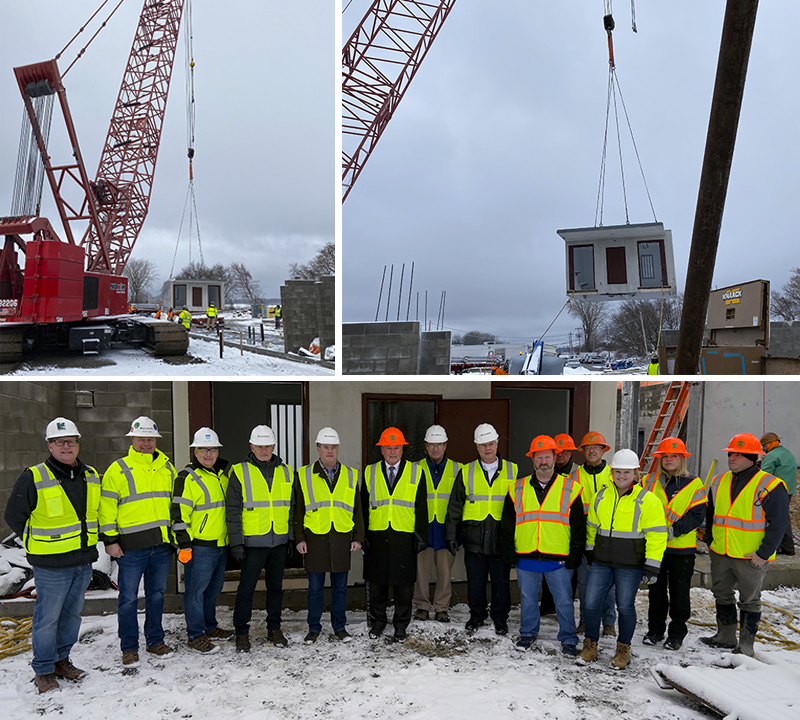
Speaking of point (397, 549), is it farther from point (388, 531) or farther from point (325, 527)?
point (325, 527)

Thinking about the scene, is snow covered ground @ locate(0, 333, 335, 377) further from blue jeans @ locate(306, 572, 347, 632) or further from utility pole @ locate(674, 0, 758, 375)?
→ utility pole @ locate(674, 0, 758, 375)

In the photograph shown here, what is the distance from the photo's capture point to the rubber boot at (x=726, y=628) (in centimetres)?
382

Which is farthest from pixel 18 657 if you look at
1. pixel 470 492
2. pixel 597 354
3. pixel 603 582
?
pixel 597 354

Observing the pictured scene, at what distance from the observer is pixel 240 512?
3709 mm

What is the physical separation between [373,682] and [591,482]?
209cm

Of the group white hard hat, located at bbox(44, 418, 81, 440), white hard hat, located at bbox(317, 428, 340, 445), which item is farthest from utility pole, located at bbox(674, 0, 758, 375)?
white hard hat, located at bbox(44, 418, 81, 440)

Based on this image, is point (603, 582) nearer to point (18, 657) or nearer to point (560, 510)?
point (560, 510)

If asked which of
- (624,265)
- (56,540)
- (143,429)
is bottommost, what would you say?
(56,540)

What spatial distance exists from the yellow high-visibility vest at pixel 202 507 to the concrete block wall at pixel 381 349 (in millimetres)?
5618

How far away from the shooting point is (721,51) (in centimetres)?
570

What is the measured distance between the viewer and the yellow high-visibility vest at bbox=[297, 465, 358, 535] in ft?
12.7

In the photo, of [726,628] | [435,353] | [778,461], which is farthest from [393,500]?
[435,353]

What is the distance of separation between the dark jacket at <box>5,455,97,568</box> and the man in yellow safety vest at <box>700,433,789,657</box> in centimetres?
401

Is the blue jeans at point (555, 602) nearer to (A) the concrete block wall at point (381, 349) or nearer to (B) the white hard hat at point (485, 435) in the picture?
(B) the white hard hat at point (485, 435)
